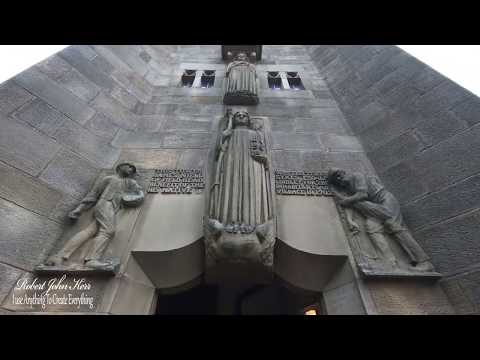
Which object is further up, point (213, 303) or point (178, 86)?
point (178, 86)

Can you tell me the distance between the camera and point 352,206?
3.78 m

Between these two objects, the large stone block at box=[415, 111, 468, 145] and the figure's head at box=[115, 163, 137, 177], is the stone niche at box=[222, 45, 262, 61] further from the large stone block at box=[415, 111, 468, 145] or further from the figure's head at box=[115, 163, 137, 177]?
the figure's head at box=[115, 163, 137, 177]

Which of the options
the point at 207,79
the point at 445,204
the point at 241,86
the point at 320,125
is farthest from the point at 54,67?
the point at 445,204

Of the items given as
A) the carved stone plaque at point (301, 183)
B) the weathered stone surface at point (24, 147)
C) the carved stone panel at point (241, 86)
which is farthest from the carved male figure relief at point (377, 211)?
the weathered stone surface at point (24, 147)

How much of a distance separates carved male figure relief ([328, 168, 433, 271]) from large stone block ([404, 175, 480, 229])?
269 mm

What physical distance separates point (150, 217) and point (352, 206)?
10.1 feet

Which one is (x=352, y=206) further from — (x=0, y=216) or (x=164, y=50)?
(x=164, y=50)

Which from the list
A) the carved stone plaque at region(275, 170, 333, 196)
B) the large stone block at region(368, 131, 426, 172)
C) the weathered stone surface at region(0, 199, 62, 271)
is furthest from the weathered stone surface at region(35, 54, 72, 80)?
the large stone block at region(368, 131, 426, 172)

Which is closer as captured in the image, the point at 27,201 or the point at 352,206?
the point at 27,201

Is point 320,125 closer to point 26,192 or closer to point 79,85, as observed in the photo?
point 79,85

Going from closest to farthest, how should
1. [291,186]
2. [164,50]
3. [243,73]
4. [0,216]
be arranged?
[0,216] → [291,186] → [243,73] → [164,50]

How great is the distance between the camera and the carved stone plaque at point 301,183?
412 cm

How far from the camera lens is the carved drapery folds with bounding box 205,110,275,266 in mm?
2967
